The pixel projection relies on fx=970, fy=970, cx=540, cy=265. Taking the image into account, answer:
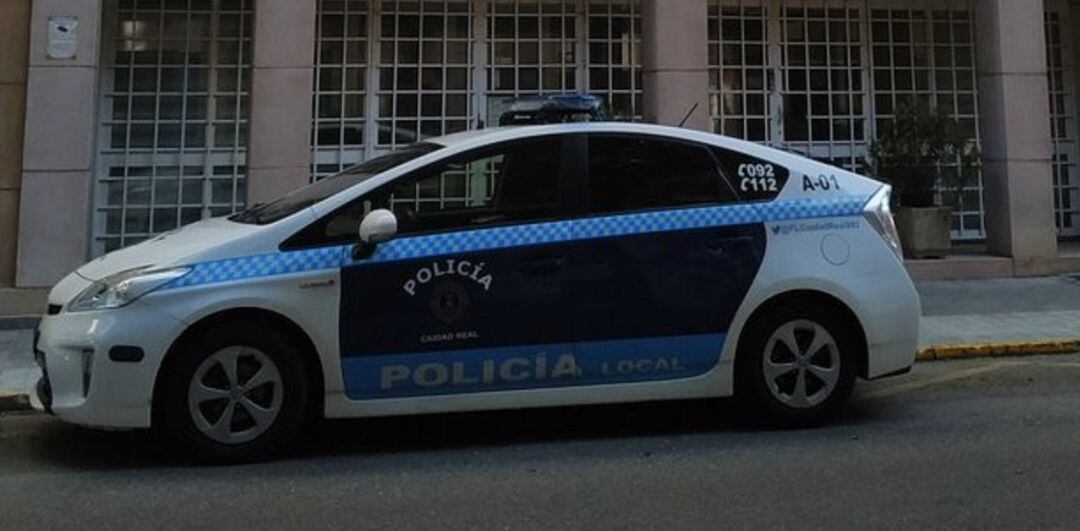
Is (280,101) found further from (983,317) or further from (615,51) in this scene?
(983,317)

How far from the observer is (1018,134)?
39.0 feet

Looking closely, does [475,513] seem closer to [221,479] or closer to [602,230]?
[221,479]

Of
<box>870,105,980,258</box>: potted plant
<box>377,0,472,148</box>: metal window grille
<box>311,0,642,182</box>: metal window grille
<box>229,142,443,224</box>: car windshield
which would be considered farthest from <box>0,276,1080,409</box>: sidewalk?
<box>377,0,472,148</box>: metal window grille

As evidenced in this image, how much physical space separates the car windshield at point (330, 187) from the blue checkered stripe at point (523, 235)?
14.7 inches

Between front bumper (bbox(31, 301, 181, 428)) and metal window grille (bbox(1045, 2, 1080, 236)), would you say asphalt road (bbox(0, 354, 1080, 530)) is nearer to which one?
front bumper (bbox(31, 301, 181, 428))

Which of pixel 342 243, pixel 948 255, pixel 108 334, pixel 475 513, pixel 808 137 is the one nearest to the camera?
pixel 475 513

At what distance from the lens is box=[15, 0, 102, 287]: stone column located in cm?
1014

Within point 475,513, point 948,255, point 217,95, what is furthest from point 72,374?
point 948,255

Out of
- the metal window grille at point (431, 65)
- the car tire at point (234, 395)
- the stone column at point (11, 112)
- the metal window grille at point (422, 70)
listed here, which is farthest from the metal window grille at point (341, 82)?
the car tire at point (234, 395)

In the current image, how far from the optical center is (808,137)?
13.7 m

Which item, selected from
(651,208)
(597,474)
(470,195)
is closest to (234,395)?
(470,195)

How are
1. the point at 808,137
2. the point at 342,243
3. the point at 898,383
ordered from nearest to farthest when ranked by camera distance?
the point at 342,243 → the point at 898,383 → the point at 808,137

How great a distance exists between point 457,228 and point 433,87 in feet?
25.8

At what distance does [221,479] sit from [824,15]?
37.7ft
